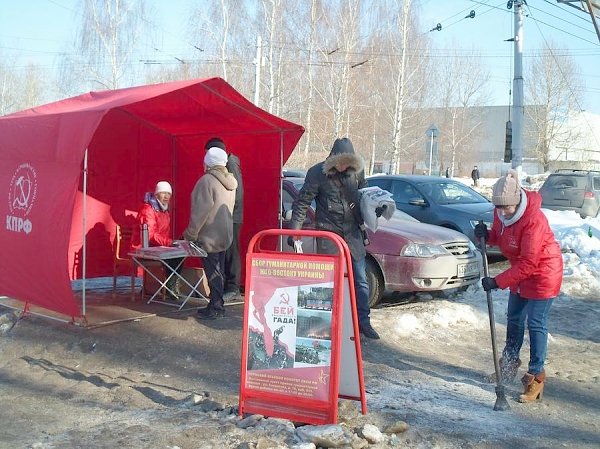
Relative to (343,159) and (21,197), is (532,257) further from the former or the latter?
(21,197)

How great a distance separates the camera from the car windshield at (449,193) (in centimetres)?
1201

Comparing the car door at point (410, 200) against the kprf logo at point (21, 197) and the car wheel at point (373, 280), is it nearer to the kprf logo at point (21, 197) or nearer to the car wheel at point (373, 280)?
the car wheel at point (373, 280)

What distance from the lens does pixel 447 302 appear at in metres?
8.34

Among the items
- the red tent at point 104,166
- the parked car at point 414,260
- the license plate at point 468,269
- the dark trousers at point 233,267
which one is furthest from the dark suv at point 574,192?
the dark trousers at point 233,267

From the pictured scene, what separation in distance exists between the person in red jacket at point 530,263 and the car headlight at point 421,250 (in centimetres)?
245

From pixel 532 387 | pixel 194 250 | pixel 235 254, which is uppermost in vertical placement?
pixel 194 250

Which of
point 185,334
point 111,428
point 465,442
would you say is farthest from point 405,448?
point 185,334

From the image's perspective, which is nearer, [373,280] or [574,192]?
[373,280]

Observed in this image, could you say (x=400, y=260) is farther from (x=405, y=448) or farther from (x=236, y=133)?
(x=405, y=448)

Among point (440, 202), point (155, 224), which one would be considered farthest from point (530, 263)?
point (440, 202)

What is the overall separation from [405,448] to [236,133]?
218 inches

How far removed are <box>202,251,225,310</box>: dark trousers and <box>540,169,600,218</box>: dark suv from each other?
13.4 metres

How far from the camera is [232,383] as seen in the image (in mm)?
5527

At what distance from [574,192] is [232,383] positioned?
1484 cm
